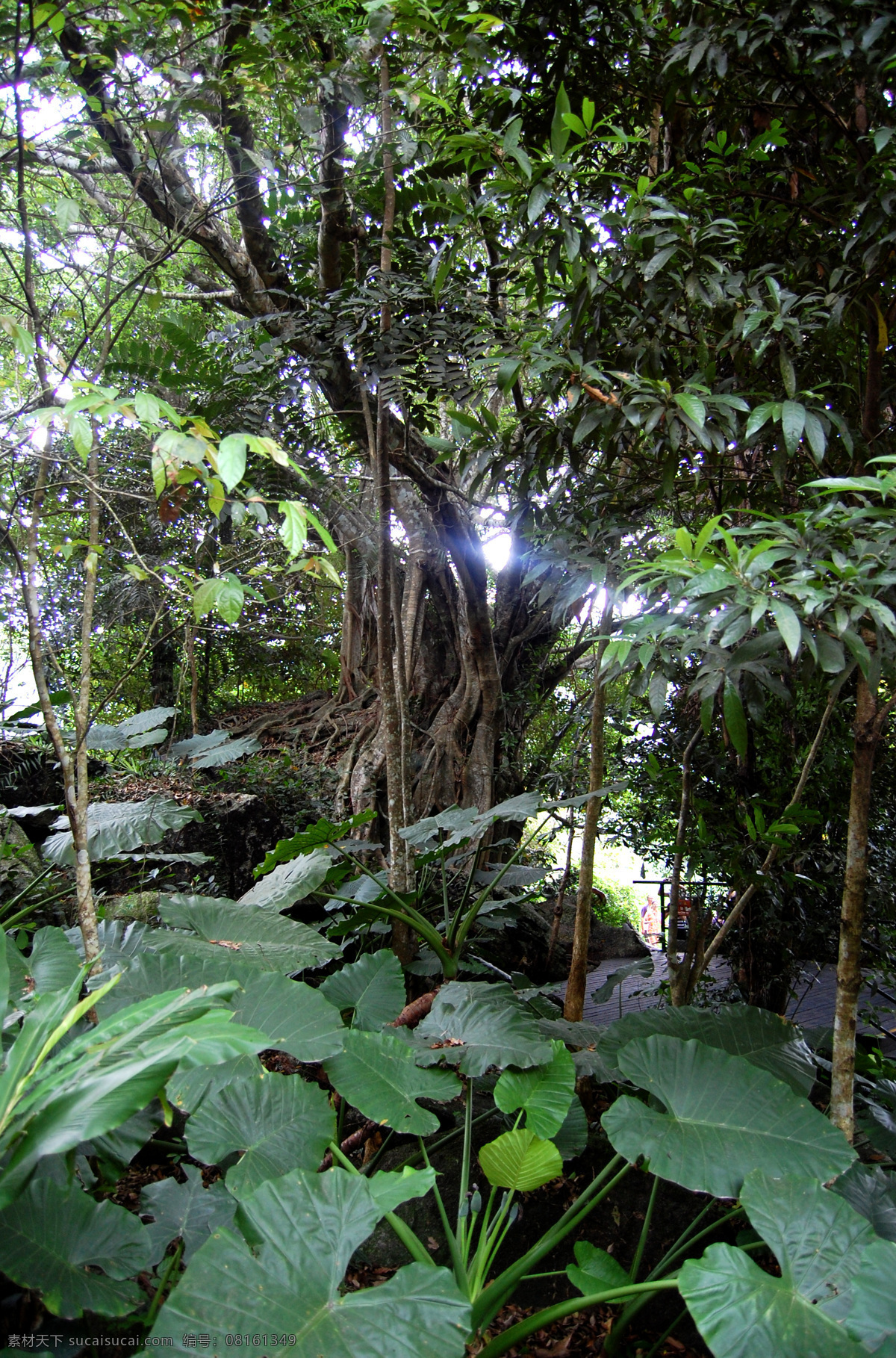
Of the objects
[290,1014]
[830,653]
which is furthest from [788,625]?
[290,1014]

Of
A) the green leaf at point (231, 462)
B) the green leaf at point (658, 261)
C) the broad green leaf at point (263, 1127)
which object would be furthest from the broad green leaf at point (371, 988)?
the green leaf at point (658, 261)

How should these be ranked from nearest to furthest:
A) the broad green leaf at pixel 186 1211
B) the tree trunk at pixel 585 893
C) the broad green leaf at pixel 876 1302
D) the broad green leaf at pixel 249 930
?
the broad green leaf at pixel 876 1302
the broad green leaf at pixel 186 1211
the broad green leaf at pixel 249 930
the tree trunk at pixel 585 893

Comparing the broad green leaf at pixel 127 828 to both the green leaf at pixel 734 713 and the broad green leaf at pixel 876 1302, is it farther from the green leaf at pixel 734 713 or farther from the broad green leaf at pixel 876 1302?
the broad green leaf at pixel 876 1302

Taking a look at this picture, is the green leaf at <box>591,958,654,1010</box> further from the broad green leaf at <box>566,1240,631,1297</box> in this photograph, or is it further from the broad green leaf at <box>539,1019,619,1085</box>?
the broad green leaf at <box>566,1240,631,1297</box>

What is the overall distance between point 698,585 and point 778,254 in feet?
4.29

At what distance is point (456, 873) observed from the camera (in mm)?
3242

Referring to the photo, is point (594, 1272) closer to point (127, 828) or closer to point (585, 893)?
point (585, 893)

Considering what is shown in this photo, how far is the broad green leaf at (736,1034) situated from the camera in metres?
1.63

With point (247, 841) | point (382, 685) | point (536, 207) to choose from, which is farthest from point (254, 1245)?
point (247, 841)

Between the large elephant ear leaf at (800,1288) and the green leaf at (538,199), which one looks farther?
the green leaf at (538,199)

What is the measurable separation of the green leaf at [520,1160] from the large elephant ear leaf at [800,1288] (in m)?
0.32

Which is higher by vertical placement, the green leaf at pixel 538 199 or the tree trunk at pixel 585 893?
the green leaf at pixel 538 199

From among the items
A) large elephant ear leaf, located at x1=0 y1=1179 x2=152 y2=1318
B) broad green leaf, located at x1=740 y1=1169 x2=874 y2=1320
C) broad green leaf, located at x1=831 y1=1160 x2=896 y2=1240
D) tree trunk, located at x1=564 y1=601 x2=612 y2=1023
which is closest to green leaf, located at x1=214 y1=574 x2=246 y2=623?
large elephant ear leaf, located at x1=0 y1=1179 x2=152 y2=1318

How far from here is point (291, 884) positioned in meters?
2.09
